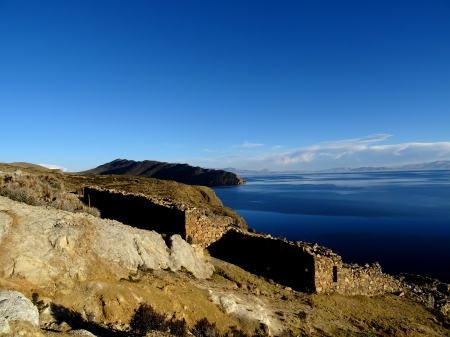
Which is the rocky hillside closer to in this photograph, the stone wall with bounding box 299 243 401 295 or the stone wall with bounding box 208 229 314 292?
the stone wall with bounding box 208 229 314 292

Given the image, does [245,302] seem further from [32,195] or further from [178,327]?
[32,195]

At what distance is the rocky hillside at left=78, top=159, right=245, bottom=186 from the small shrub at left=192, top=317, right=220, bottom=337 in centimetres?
12478

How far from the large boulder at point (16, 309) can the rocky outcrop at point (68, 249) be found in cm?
168

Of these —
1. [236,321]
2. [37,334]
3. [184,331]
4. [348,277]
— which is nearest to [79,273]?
[184,331]

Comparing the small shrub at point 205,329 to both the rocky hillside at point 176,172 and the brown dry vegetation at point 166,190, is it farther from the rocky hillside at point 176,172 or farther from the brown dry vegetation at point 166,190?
the rocky hillside at point 176,172

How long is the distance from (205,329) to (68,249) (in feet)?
13.1

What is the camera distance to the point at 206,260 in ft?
42.7

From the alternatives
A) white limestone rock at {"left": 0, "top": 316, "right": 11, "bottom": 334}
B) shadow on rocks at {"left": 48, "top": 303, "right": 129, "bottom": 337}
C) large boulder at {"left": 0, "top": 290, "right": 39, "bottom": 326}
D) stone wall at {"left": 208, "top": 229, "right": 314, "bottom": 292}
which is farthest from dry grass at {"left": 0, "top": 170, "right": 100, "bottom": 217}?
white limestone rock at {"left": 0, "top": 316, "right": 11, "bottom": 334}

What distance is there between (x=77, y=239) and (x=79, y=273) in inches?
47.9

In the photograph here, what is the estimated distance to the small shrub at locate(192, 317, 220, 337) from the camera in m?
7.45

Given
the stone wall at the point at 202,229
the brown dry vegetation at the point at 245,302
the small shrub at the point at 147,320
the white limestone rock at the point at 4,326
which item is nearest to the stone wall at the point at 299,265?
the stone wall at the point at 202,229

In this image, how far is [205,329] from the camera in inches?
302

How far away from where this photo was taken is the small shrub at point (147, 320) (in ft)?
22.1

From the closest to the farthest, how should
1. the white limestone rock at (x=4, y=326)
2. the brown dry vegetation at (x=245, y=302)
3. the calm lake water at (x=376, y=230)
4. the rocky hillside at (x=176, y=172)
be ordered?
1. the white limestone rock at (x=4, y=326)
2. the brown dry vegetation at (x=245, y=302)
3. the calm lake water at (x=376, y=230)
4. the rocky hillside at (x=176, y=172)
